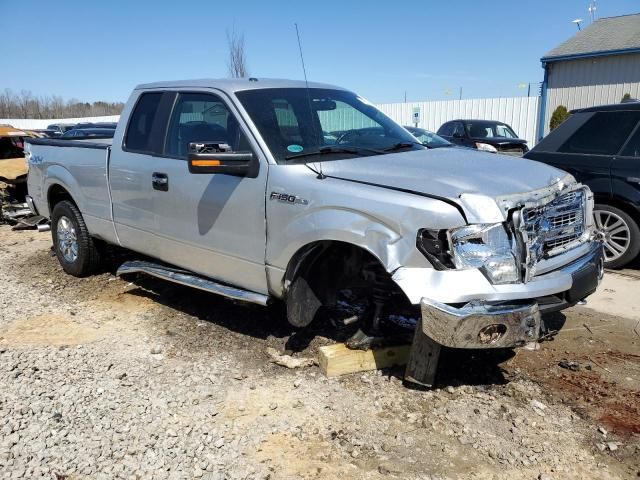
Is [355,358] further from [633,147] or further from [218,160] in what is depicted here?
[633,147]

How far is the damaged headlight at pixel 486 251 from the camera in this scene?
3119 mm

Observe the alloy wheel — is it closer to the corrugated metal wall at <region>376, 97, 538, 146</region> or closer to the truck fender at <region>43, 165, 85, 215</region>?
the truck fender at <region>43, 165, 85, 215</region>

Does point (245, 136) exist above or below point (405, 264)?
above

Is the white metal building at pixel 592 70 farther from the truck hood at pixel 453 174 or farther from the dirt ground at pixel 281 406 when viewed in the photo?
the truck hood at pixel 453 174

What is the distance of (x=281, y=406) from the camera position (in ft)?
11.6

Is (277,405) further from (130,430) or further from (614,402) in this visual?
(614,402)

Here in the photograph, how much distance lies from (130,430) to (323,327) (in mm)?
1914

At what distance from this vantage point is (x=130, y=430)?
10.7ft

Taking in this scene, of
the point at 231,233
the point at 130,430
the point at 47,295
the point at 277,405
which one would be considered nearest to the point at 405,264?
the point at 277,405

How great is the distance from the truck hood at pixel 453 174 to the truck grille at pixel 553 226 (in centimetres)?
13

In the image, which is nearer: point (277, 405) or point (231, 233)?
point (277, 405)

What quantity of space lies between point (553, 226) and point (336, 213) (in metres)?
1.38

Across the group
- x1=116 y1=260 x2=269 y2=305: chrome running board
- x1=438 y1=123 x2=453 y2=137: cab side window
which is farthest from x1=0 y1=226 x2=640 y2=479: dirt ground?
x1=438 y1=123 x2=453 y2=137: cab side window


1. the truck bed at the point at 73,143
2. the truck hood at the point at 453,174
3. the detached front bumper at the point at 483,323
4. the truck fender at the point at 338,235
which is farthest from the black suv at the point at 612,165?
the truck bed at the point at 73,143
